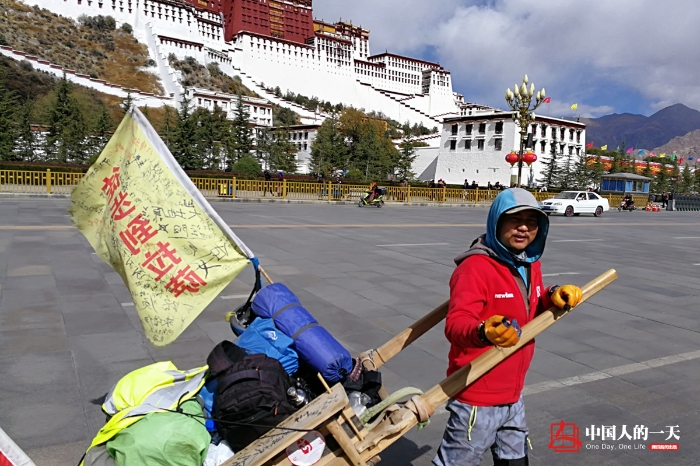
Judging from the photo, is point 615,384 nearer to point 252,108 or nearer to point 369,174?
point 369,174

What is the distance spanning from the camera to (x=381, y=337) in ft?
16.2

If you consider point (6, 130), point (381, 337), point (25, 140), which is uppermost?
point (6, 130)

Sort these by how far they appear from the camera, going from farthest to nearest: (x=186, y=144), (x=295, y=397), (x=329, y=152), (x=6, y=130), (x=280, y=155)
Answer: (x=280, y=155) → (x=329, y=152) → (x=186, y=144) → (x=6, y=130) → (x=295, y=397)

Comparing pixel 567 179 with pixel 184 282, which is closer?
pixel 184 282

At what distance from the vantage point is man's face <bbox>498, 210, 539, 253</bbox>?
6.86 ft

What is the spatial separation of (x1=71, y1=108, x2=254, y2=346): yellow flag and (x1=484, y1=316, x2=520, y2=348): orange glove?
138cm

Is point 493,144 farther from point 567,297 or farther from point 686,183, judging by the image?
point 567,297

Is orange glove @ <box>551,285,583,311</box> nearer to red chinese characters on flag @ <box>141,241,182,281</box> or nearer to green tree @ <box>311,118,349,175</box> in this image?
red chinese characters on flag @ <box>141,241,182,281</box>

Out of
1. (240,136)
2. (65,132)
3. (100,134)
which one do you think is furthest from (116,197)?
(240,136)

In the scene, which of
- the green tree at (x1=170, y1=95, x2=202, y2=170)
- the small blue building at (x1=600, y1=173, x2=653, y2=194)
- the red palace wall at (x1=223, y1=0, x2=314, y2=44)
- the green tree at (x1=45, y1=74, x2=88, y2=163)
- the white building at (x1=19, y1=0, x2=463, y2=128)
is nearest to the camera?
the small blue building at (x1=600, y1=173, x2=653, y2=194)

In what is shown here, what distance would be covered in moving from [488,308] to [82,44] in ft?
288

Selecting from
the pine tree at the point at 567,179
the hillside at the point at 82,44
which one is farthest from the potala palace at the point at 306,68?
the pine tree at the point at 567,179

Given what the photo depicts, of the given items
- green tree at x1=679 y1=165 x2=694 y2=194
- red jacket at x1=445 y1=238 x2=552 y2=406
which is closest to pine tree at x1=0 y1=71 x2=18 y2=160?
red jacket at x1=445 y1=238 x2=552 y2=406

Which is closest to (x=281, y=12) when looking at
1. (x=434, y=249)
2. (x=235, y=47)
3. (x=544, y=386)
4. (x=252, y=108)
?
(x=235, y=47)
